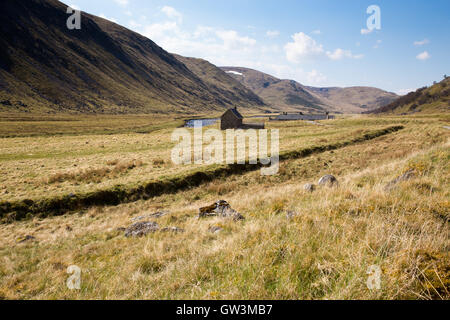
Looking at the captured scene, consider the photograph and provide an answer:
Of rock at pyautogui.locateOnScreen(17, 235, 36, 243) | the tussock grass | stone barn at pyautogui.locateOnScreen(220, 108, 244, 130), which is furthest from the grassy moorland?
stone barn at pyautogui.locateOnScreen(220, 108, 244, 130)

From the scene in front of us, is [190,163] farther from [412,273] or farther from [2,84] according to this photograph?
[2,84]

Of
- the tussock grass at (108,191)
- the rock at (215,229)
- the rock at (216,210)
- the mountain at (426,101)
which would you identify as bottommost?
the tussock grass at (108,191)

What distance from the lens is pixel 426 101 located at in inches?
6102

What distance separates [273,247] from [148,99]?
193 m

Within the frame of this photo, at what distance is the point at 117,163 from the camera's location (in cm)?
2647

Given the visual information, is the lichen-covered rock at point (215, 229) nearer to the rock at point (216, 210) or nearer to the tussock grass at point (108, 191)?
the rock at point (216, 210)

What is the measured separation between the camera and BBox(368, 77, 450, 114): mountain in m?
139

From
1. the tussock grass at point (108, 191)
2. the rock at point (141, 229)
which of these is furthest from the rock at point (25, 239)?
the rock at point (141, 229)

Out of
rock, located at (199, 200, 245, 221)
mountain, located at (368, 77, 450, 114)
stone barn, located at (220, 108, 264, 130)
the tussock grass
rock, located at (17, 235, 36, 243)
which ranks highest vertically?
mountain, located at (368, 77, 450, 114)

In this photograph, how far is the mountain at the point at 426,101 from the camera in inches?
5472

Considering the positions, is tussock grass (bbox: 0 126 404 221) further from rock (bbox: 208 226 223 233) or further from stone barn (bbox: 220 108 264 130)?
stone barn (bbox: 220 108 264 130)

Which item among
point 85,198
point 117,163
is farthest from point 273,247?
point 117,163

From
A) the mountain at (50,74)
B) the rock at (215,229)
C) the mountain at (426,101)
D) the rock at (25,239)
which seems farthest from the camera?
the mountain at (426,101)

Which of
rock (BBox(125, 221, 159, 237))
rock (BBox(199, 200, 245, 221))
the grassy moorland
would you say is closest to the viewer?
the grassy moorland
